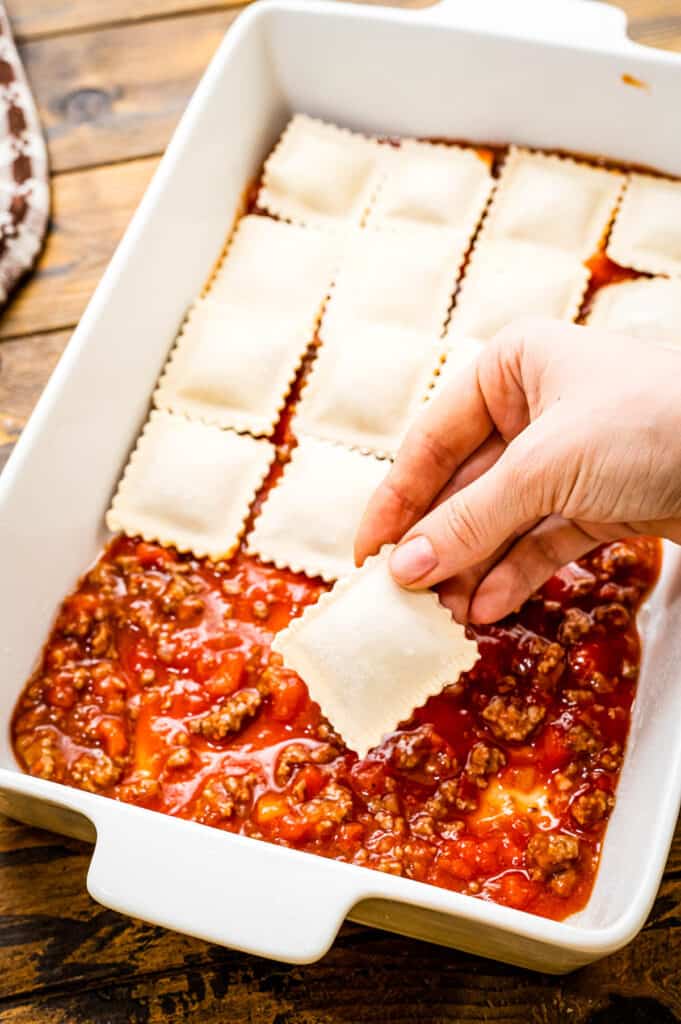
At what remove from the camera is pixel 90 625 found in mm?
2250

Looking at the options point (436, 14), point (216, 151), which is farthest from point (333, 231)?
point (436, 14)

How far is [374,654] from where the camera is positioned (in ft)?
6.61

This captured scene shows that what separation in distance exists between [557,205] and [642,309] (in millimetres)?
404

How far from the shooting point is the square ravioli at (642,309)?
249cm

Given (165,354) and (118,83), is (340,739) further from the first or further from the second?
(118,83)

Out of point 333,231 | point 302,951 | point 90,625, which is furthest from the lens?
point 333,231

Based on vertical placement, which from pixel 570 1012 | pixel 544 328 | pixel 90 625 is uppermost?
pixel 544 328

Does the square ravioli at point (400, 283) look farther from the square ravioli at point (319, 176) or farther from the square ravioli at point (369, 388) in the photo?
the square ravioli at point (319, 176)

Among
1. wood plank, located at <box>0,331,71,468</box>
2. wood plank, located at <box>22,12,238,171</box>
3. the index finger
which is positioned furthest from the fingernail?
wood plank, located at <box>22,12,238,171</box>

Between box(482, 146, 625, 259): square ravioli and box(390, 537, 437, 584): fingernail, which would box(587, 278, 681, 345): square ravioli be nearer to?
box(482, 146, 625, 259): square ravioli

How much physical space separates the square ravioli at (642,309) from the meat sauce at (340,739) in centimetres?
56

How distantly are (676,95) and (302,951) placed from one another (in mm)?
2173

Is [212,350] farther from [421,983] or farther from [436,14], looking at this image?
[421,983]

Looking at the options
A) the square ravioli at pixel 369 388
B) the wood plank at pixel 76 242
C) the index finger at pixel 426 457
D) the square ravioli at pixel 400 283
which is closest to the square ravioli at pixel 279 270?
the square ravioli at pixel 400 283
